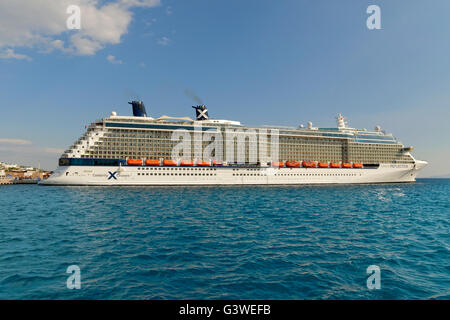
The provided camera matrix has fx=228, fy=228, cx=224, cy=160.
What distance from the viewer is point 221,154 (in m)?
66.7

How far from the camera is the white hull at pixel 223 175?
53.6 metres

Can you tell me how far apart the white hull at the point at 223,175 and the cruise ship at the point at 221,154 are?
0.22 metres

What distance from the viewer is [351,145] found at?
255 ft

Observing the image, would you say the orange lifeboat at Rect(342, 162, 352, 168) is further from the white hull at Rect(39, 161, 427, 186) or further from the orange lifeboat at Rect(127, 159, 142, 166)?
the orange lifeboat at Rect(127, 159, 142, 166)

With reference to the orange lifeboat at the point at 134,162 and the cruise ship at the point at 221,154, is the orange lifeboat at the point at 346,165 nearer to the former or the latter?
the cruise ship at the point at 221,154

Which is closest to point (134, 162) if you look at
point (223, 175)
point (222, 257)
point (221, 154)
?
point (223, 175)

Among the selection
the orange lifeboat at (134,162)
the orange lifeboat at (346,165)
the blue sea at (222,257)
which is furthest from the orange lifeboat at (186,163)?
the orange lifeboat at (346,165)

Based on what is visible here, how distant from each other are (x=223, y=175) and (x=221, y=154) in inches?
345

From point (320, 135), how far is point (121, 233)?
75.8m

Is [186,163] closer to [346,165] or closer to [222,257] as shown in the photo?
[222,257]

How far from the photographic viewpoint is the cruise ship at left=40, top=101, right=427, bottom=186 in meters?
55.0
